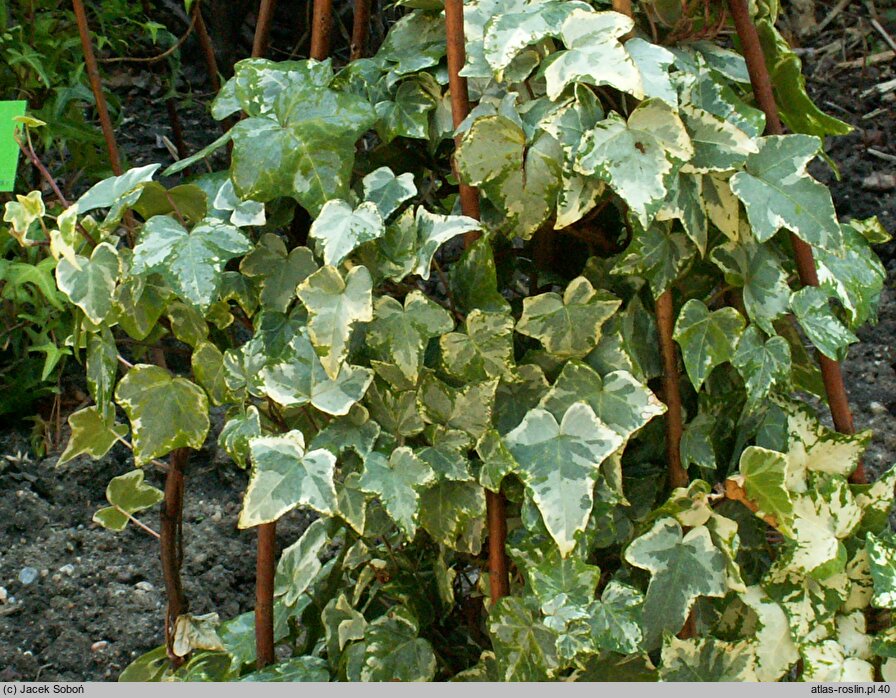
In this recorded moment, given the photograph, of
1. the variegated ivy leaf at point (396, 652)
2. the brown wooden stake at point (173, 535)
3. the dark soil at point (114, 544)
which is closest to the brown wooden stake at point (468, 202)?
the variegated ivy leaf at point (396, 652)

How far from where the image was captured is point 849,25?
309 centimetres

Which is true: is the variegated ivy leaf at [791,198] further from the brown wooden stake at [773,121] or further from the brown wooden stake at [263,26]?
the brown wooden stake at [263,26]

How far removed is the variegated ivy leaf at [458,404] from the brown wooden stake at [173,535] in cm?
37

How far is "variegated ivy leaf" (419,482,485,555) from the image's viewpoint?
977 millimetres

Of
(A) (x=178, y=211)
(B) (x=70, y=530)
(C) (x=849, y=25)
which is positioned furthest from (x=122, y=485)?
(C) (x=849, y=25)

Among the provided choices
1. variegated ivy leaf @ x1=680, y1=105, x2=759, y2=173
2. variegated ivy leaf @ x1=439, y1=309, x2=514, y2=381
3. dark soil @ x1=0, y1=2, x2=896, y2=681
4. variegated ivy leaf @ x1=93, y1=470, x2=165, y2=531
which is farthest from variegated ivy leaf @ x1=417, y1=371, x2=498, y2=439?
dark soil @ x1=0, y1=2, x2=896, y2=681

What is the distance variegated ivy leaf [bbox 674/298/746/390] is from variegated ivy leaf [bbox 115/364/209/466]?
47 cm

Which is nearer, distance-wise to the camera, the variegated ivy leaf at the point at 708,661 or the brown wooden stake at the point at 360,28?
the variegated ivy leaf at the point at 708,661

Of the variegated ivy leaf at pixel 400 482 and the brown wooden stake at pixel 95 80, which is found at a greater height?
the brown wooden stake at pixel 95 80

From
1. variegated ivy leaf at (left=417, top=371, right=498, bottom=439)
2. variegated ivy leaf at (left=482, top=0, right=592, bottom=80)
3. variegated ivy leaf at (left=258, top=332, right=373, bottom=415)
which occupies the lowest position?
variegated ivy leaf at (left=417, top=371, right=498, bottom=439)

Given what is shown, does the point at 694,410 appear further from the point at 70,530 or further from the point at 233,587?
the point at 70,530

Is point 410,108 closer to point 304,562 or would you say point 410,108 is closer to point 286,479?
point 286,479

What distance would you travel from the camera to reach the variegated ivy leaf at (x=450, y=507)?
98 centimetres

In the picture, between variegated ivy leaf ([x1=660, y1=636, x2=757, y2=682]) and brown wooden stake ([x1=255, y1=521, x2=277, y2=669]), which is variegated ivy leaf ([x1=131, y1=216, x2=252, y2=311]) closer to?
brown wooden stake ([x1=255, y1=521, x2=277, y2=669])
